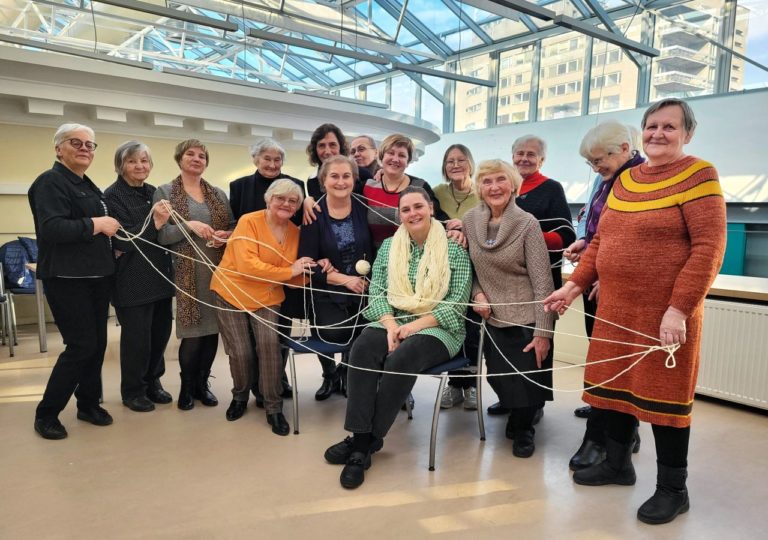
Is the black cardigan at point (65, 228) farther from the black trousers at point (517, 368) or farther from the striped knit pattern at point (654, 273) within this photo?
the striped knit pattern at point (654, 273)

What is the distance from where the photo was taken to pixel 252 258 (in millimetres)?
2662

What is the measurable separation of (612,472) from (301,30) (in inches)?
306

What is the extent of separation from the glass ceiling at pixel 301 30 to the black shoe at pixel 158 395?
15.4ft

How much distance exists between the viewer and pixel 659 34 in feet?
24.8

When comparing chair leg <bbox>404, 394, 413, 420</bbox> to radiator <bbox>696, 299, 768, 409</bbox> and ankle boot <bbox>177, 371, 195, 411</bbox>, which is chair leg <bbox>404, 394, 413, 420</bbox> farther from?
radiator <bbox>696, 299, 768, 409</bbox>

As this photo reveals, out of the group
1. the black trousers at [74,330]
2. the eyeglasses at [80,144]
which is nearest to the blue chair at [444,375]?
the black trousers at [74,330]

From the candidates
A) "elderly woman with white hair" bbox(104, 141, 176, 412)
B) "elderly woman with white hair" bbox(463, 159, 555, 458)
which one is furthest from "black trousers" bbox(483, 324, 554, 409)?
A: "elderly woman with white hair" bbox(104, 141, 176, 412)

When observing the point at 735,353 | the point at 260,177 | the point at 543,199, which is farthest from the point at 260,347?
the point at 735,353

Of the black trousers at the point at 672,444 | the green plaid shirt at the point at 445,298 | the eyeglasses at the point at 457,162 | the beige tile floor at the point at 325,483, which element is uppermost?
the eyeglasses at the point at 457,162

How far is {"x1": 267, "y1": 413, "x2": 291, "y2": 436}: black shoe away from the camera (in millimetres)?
2633

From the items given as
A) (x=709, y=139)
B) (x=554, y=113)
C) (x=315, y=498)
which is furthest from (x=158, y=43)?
(x=315, y=498)

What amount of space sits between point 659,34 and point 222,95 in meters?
6.14

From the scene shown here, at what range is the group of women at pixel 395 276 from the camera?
1824 millimetres

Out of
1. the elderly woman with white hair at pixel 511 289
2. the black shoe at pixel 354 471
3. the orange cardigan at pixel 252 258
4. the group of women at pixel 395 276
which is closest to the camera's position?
the group of women at pixel 395 276
